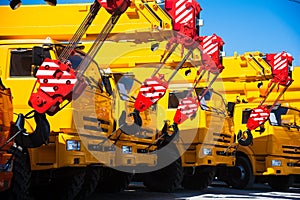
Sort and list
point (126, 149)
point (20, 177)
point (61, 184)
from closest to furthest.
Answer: point (20, 177) → point (61, 184) → point (126, 149)

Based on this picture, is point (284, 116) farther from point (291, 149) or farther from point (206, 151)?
point (206, 151)

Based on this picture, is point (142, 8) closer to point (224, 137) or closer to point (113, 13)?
Answer: point (113, 13)

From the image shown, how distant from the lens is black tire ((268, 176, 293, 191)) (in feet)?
45.1

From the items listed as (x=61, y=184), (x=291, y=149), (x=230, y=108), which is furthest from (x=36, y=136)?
(x=291, y=149)

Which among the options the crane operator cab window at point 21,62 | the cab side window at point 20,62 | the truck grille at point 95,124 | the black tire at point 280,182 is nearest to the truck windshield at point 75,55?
the crane operator cab window at point 21,62

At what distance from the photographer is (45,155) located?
Result: 6930mm

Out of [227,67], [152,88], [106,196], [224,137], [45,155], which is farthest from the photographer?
[227,67]

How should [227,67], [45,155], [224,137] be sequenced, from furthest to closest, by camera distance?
[227,67], [224,137], [45,155]

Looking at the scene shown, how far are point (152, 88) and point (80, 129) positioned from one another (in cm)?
232

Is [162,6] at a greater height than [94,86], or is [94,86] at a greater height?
[162,6]

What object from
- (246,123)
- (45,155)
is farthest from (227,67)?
(45,155)

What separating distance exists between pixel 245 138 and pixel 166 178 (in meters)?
2.64

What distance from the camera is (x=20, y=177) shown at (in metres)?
6.50

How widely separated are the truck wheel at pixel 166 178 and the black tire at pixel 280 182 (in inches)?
151
